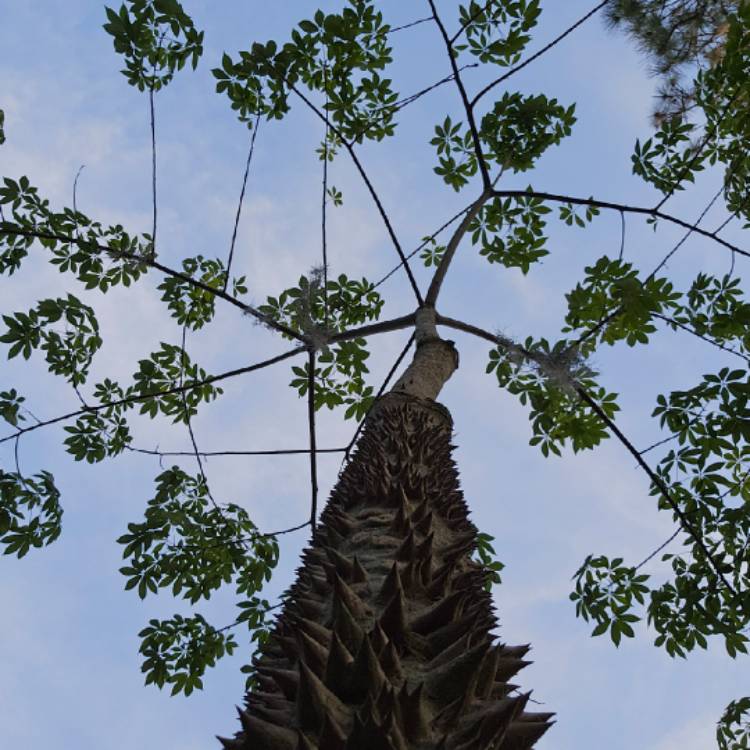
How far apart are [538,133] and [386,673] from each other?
6.15 metres

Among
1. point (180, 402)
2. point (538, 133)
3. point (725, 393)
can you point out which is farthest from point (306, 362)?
point (725, 393)

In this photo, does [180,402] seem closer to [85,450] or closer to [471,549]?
[85,450]

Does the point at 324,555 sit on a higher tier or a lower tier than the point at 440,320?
lower

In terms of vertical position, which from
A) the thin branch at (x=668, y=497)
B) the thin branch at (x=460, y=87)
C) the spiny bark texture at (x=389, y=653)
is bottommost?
the spiny bark texture at (x=389, y=653)

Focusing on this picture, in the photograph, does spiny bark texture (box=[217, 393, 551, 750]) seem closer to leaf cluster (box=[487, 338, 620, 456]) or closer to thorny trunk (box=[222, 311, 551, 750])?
thorny trunk (box=[222, 311, 551, 750])

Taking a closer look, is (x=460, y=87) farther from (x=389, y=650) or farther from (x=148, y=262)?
(x=389, y=650)

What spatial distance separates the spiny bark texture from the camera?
47.2 inches

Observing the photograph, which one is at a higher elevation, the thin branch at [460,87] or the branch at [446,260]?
the thin branch at [460,87]

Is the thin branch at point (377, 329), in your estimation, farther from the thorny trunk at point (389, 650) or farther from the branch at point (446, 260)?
the thorny trunk at point (389, 650)

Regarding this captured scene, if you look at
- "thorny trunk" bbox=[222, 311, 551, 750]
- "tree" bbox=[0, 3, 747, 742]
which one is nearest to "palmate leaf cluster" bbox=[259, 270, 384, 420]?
"tree" bbox=[0, 3, 747, 742]

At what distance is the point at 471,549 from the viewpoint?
7.26 ft

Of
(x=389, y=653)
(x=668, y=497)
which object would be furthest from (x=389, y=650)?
(x=668, y=497)

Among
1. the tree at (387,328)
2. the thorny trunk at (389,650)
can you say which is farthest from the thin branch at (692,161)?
the thorny trunk at (389,650)

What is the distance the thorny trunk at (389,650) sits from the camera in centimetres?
120
